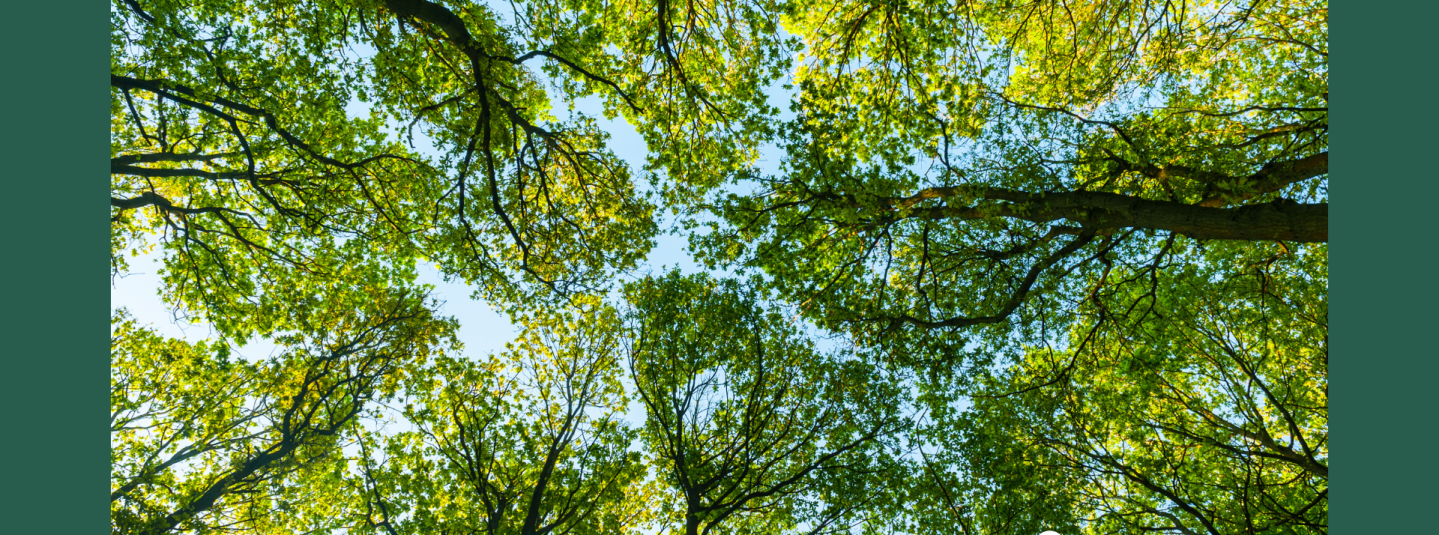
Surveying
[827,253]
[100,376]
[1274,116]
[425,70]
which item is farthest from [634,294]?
[1274,116]

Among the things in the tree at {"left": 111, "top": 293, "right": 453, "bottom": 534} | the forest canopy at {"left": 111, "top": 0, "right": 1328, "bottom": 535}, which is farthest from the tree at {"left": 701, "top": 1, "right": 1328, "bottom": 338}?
the tree at {"left": 111, "top": 293, "right": 453, "bottom": 534}

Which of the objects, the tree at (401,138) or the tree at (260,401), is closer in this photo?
the tree at (401,138)

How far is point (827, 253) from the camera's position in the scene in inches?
478

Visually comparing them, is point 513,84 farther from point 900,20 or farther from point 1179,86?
point 1179,86

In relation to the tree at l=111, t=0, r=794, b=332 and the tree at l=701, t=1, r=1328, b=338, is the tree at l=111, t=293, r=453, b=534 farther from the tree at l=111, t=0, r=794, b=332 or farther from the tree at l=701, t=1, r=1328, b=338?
the tree at l=701, t=1, r=1328, b=338

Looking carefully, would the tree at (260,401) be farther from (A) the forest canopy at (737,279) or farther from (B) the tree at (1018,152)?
(B) the tree at (1018,152)

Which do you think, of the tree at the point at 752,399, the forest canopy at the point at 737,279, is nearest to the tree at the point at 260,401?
the forest canopy at the point at 737,279

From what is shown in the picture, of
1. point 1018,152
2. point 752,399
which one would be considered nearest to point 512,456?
point 752,399

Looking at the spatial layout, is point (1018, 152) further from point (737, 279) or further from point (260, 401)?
point (260, 401)

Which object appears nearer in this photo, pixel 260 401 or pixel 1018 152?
pixel 1018 152

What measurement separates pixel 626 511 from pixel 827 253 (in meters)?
7.03

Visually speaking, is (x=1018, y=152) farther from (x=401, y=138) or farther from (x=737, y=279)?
(x=401, y=138)

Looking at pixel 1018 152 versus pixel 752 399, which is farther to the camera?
pixel 752 399

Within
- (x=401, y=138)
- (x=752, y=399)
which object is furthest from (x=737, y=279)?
(x=401, y=138)
